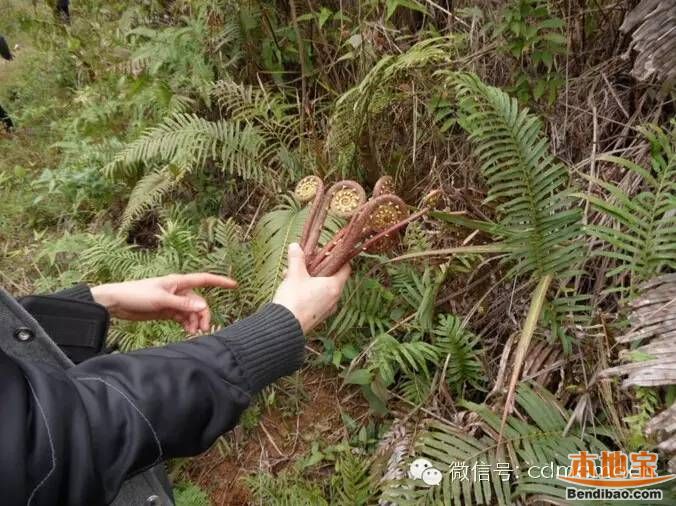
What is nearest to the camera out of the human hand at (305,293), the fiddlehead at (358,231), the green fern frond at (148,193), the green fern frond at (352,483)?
the human hand at (305,293)

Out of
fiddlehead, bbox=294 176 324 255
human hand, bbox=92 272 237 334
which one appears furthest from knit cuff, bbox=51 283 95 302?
fiddlehead, bbox=294 176 324 255

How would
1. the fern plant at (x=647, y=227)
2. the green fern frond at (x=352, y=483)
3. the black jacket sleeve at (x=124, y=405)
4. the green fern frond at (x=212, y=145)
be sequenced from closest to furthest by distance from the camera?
the black jacket sleeve at (x=124, y=405), the fern plant at (x=647, y=227), the green fern frond at (x=352, y=483), the green fern frond at (x=212, y=145)

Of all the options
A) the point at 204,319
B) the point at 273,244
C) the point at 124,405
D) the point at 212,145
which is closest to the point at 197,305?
the point at 204,319

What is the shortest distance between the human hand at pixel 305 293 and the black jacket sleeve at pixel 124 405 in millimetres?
62

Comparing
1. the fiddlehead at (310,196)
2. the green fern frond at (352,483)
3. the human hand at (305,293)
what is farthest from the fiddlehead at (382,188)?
the green fern frond at (352,483)

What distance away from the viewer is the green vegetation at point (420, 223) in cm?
193

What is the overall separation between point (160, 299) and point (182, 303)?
7 cm

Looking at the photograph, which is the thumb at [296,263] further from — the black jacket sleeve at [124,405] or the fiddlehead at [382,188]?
the fiddlehead at [382,188]

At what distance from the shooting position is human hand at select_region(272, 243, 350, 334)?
152 cm

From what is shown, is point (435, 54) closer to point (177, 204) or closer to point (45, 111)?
point (177, 204)

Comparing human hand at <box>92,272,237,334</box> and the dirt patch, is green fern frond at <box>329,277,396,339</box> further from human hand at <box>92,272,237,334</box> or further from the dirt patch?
human hand at <box>92,272,237,334</box>

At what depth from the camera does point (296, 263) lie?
1629mm

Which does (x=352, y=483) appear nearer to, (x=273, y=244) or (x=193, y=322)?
(x=193, y=322)

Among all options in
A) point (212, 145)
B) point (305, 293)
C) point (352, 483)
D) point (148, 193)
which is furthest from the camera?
point (148, 193)
